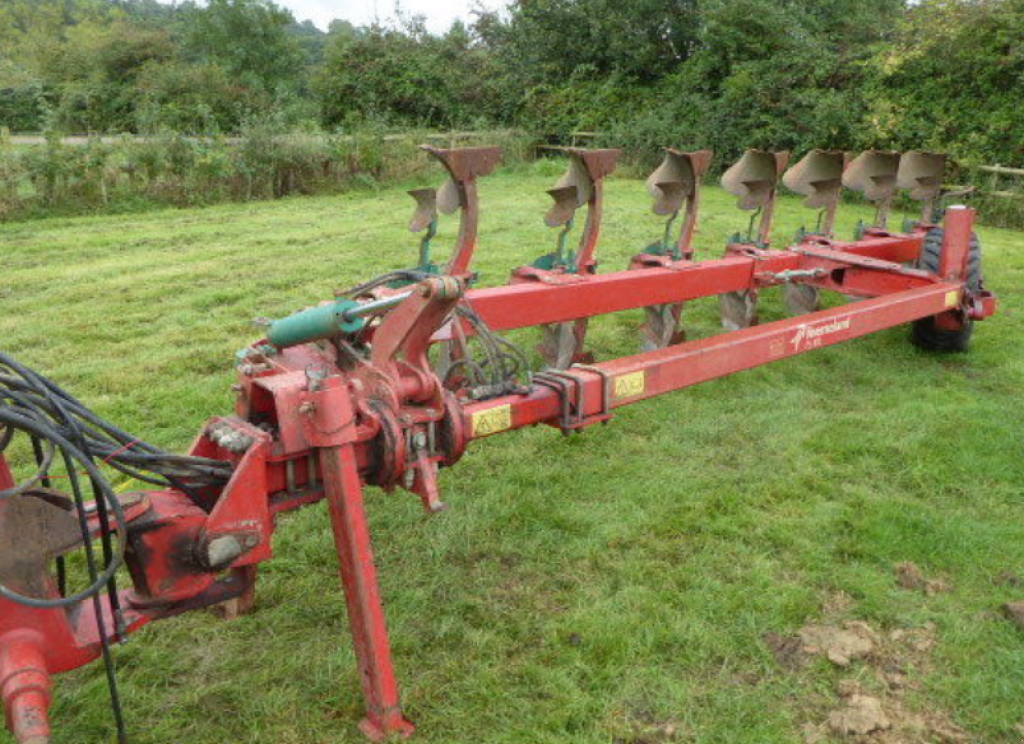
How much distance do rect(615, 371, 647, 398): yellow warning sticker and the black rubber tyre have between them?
319cm

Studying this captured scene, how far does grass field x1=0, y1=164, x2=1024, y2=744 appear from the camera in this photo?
238 cm

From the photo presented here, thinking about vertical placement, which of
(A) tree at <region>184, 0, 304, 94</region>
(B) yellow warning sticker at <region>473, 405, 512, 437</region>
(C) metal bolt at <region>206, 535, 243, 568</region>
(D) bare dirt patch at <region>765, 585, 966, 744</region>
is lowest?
(D) bare dirt patch at <region>765, 585, 966, 744</region>

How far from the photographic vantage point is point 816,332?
3.80m

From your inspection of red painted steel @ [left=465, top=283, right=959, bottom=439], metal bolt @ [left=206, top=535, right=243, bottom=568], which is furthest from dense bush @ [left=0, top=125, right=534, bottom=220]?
metal bolt @ [left=206, top=535, right=243, bottom=568]

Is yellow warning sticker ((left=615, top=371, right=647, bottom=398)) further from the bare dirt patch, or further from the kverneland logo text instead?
the kverneland logo text

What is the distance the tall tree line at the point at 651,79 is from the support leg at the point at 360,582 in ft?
36.8

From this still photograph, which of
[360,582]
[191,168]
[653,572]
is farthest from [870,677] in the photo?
[191,168]

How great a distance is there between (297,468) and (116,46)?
3201 centimetres

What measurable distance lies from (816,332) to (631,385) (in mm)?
1323

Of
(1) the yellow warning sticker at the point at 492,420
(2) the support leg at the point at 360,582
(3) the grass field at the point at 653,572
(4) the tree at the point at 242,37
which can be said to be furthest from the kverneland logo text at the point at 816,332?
(4) the tree at the point at 242,37

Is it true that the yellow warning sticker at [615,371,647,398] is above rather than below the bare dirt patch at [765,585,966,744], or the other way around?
above

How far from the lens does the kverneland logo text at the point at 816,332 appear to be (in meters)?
3.68

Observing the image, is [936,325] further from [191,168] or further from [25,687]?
[191,168]

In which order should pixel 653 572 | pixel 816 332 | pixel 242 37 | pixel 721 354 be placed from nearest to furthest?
pixel 653 572 < pixel 721 354 < pixel 816 332 < pixel 242 37
